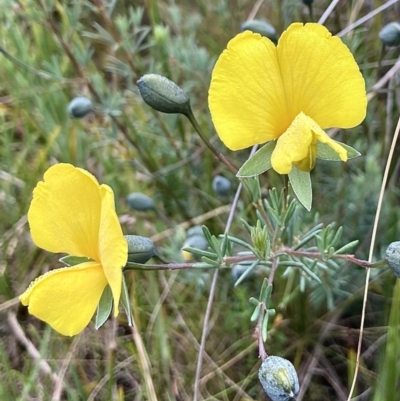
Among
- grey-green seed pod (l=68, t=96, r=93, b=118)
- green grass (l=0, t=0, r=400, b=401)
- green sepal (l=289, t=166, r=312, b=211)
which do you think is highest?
green sepal (l=289, t=166, r=312, b=211)

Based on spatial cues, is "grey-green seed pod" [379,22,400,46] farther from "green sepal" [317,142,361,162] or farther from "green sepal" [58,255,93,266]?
"green sepal" [58,255,93,266]

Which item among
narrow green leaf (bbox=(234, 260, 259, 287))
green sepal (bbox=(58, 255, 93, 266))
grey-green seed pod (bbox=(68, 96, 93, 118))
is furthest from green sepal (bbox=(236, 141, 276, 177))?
grey-green seed pod (bbox=(68, 96, 93, 118))

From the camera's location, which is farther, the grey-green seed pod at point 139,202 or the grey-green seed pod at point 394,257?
the grey-green seed pod at point 139,202

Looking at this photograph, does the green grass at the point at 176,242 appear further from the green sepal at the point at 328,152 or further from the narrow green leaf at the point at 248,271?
→ the green sepal at the point at 328,152

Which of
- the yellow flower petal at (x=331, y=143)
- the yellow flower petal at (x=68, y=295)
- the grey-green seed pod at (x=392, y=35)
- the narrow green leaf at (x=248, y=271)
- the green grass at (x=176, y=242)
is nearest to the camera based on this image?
the yellow flower petal at (x=331, y=143)

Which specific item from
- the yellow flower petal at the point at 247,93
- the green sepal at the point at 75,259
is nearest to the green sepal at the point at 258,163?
the yellow flower petal at the point at 247,93

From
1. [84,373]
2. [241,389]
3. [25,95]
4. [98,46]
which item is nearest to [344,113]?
[241,389]
